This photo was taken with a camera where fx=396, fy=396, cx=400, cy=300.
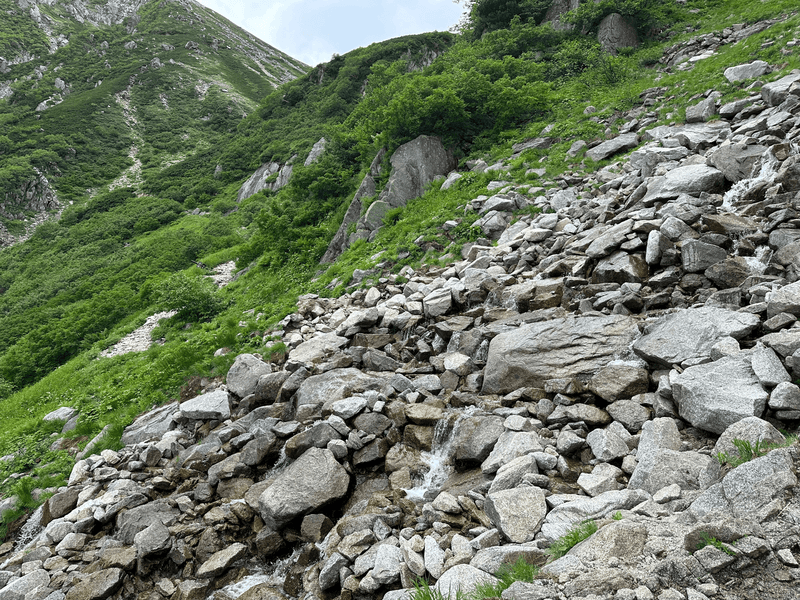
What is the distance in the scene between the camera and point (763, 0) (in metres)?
23.9

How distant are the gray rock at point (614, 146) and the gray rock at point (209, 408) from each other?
1732cm

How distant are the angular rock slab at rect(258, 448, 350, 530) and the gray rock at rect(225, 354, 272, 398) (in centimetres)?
448

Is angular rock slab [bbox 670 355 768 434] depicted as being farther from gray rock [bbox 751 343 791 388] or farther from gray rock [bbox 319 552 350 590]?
gray rock [bbox 319 552 350 590]

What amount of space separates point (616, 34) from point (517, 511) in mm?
32740

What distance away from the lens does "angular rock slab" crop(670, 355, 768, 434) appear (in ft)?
16.3

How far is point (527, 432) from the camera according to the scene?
673cm

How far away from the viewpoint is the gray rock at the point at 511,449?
6355 mm

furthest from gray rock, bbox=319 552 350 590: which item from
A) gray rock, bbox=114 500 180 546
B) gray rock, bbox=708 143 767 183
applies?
gray rock, bbox=708 143 767 183

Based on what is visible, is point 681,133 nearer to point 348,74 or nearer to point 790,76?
point 790,76

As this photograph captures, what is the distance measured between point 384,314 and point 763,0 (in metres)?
31.1

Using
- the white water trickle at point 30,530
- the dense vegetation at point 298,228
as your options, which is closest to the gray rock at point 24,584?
the white water trickle at point 30,530

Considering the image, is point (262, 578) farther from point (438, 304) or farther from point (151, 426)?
point (438, 304)

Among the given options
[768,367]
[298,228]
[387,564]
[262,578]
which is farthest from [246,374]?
[298,228]

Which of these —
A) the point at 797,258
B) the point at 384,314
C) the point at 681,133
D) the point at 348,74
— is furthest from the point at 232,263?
the point at 348,74
